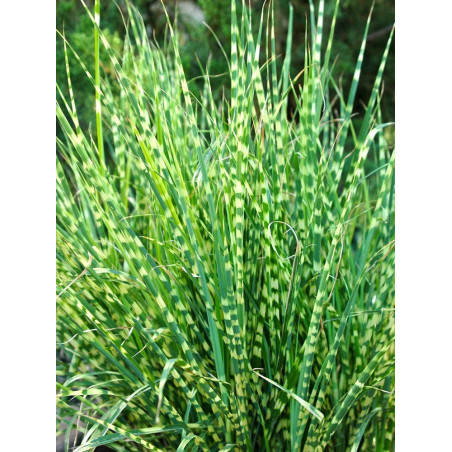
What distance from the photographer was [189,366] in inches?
26.4

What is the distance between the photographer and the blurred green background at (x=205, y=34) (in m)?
1.84

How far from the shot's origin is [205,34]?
7.15 ft

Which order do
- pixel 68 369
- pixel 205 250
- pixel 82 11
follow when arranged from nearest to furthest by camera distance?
pixel 205 250
pixel 68 369
pixel 82 11

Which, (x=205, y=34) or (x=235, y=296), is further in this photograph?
(x=205, y=34)

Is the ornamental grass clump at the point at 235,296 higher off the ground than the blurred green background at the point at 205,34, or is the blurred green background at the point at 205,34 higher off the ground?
the blurred green background at the point at 205,34

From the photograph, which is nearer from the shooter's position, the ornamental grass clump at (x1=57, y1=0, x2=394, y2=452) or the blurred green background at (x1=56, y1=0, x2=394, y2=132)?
the ornamental grass clump at (x1=57, y1=0, x2=394, y2=452)

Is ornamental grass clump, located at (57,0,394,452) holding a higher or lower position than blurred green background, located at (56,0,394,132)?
lower

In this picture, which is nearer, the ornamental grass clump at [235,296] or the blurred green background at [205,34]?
the ornamental grass clump at [235,296]

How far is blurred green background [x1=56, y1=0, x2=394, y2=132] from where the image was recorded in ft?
6.04

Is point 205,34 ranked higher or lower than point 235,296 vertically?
higher
